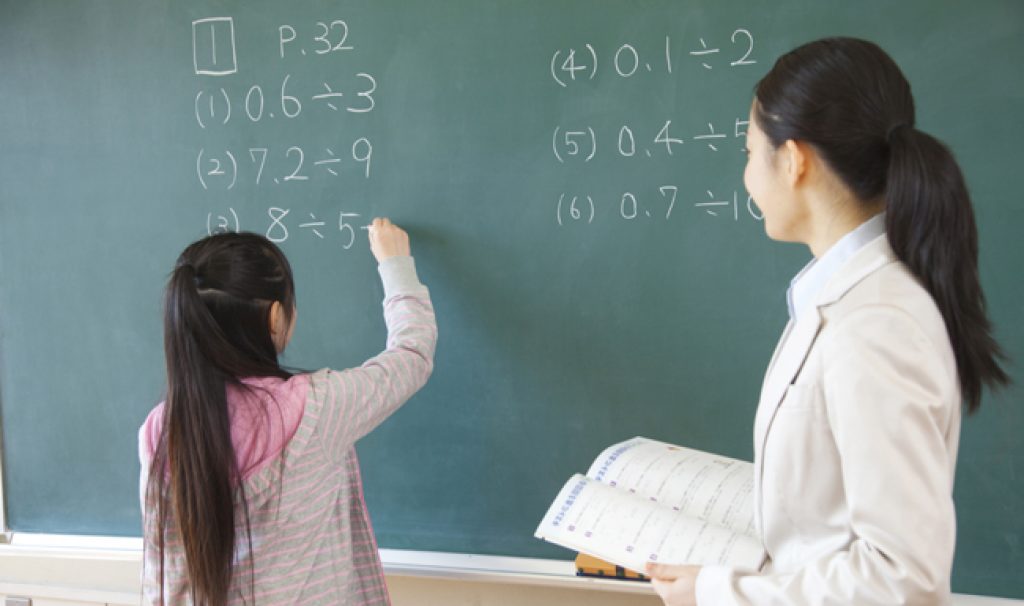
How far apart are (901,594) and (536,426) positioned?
1042mm

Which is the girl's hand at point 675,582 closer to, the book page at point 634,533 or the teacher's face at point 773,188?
the book page at point 634,533

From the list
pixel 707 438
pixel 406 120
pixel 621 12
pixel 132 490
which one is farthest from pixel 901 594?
pixel 132 490

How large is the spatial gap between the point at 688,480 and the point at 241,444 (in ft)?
2.54

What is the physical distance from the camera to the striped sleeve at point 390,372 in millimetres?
1436

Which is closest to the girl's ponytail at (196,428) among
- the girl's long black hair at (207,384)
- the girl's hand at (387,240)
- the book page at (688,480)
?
the girl's long black hair at (207,384)

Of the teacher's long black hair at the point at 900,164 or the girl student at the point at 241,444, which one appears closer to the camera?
the teacher's long black hair at the point at 900,164

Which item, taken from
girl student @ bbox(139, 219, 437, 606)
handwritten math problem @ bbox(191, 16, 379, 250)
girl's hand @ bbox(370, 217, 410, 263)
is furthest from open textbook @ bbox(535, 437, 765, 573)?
handwritten math problem @ bbox(191, 16, 379, 250)

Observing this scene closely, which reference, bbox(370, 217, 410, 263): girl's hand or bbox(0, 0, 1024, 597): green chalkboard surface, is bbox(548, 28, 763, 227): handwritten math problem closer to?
bbox(0, 0, 1024, 597): green chalkboard surface

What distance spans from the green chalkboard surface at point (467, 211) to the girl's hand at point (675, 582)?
2.11 ft

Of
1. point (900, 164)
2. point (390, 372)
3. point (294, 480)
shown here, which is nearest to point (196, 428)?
point (294, 480)

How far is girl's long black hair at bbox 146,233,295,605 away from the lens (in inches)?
52.1

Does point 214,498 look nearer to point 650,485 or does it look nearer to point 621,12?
point 650,485

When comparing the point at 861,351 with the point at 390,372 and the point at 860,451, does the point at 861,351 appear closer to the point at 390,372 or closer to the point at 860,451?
the point at 860,451

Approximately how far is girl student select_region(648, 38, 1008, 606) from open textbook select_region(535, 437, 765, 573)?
9 cm
